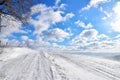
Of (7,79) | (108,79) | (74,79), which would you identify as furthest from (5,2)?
(108,79)

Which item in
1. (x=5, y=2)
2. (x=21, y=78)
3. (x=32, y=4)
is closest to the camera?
(x=21, y=78)

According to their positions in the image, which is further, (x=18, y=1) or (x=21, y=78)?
(x=18, y=1)

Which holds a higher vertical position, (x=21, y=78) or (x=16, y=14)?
(x=16, y=14)

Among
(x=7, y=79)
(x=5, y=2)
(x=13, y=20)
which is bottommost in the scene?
(x=7, y=79)

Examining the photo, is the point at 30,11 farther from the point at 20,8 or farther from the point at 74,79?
the point at 74,79

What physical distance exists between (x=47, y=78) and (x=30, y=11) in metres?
8.09

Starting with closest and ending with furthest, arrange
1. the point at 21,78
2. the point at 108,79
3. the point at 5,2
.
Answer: the point at 108,79 → the point at 21,78 → the point at 5,2

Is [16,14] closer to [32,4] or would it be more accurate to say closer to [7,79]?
[32,4]

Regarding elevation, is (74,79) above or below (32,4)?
below

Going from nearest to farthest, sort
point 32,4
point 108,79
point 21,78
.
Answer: point 108,79, point 21,78, point 32,4

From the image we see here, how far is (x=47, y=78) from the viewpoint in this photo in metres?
8.12

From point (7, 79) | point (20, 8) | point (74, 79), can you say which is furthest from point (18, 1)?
point (74, 79)

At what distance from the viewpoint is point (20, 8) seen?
1415 cm

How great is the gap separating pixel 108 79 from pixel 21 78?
13.2 feet
